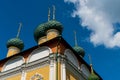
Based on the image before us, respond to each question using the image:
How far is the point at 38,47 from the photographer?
15641 mm

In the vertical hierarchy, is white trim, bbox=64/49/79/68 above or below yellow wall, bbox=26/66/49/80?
above

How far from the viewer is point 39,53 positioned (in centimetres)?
1544

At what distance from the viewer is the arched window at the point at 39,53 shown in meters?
15.1

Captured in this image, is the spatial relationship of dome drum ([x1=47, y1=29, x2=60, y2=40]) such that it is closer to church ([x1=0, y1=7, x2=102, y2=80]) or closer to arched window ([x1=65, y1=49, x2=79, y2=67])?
church ([x1=0, y1=7, x2=102, y2=80])

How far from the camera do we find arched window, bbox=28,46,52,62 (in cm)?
1510

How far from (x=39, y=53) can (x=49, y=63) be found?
1280 millimetres

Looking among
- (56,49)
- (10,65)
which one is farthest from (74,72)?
(10,65)

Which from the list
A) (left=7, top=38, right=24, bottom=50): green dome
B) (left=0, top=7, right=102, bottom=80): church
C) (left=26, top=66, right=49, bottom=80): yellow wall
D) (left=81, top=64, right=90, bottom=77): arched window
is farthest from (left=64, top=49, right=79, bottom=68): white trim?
(left=7, top=38, right=24, bottom=50): green dome

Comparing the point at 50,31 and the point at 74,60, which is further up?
the point at 50,31

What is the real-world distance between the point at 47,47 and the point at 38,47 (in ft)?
2.14

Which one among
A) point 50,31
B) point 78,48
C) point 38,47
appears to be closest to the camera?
point 38,47

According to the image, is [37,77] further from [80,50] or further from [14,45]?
[80,50]

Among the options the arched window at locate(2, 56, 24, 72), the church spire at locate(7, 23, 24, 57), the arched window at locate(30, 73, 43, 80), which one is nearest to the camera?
the arched window at locate(30, 73, 43, 80)

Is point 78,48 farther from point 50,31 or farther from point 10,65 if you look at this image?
point 10,65
